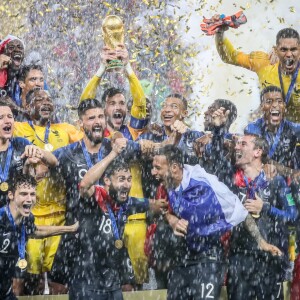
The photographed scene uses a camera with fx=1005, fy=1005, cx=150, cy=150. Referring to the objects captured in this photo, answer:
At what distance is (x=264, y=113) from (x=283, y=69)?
0.39 m

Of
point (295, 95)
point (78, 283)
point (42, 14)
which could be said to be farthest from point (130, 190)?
point (42, 14)

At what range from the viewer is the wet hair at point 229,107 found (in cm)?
779

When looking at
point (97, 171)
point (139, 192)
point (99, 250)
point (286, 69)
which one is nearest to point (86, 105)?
point (97, 171)

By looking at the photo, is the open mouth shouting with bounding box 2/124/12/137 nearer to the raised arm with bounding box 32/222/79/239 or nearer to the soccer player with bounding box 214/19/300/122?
the raised arm with bounding box 32/222/79/239

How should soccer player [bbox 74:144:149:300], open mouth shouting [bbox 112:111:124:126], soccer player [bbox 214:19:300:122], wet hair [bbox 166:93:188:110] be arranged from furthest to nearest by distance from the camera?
soccer player [bbox 214:19:300:122], wet hair [bbox 166:93:188:110], open mouth shouting [bbox 112:111:124:126], soccer player [bbox 74:144:149:300]

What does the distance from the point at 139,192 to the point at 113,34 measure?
4.03ft

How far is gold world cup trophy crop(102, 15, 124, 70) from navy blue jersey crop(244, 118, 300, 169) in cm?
117

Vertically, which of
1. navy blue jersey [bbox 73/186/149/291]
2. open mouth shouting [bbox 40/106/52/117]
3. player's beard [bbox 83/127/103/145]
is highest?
open mouth shouting [bbox 40/106/52/117]

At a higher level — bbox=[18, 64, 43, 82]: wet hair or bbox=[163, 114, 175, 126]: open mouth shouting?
bbox=[18, 64, 43, 82]: wet hair

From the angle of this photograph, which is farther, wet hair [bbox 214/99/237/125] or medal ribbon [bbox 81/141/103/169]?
wet hair [bbox 214/99/237/125]

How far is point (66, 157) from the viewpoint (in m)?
7.47

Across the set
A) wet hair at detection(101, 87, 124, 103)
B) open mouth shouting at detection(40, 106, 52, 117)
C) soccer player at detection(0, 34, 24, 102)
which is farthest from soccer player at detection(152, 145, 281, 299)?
soccer player at detection(0, 34, 24, 102)

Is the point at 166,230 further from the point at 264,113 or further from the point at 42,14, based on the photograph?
the point at 42,14

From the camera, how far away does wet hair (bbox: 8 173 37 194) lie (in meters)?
7.27
